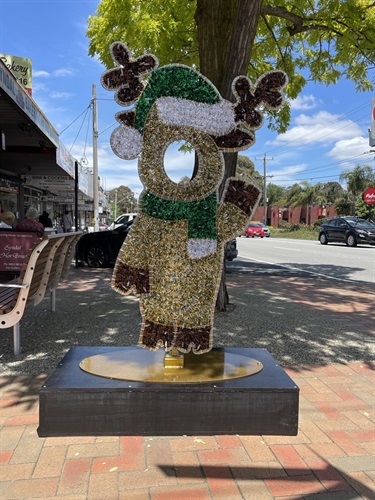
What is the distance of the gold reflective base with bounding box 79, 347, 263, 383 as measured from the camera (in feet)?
10.4

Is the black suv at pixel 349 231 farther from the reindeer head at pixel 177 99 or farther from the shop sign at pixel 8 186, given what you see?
the reindeer head at pixel 177 99

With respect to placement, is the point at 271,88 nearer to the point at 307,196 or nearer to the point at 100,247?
the point at 100,247

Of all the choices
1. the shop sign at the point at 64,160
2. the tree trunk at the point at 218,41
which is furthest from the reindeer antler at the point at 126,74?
the shop sign at the point at 64,160

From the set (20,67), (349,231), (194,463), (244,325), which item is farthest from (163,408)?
(349,231)

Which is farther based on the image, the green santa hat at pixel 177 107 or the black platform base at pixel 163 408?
the green santa hat at pixel 177 107

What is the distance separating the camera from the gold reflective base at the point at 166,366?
317 cm

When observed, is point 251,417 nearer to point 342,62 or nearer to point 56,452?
point 56,452

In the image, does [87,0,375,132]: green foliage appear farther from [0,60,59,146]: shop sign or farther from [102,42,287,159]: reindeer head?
[102,42,287,159]: reindeer head

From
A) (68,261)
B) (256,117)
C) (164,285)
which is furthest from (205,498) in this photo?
(68,261)

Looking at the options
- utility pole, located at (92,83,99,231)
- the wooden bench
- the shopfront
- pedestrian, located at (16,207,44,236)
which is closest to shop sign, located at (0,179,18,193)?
the shopfront

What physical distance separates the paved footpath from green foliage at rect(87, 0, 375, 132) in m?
6.35

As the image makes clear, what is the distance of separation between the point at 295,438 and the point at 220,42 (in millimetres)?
5325

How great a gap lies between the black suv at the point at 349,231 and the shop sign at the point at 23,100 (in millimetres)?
20132

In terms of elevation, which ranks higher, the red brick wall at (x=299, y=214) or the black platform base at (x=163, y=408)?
the red brick wall at (x=299, y=214)
